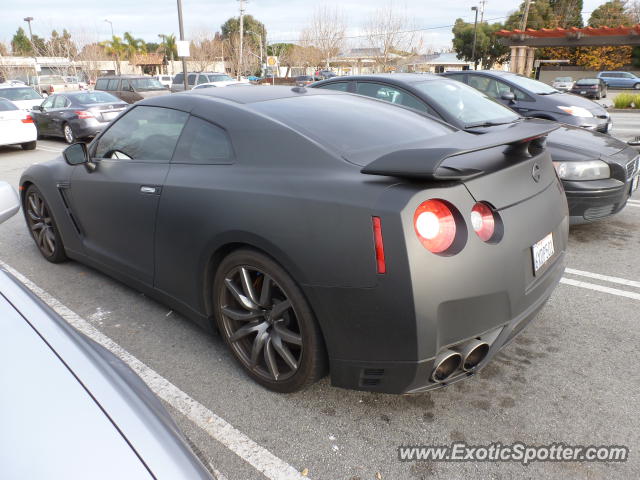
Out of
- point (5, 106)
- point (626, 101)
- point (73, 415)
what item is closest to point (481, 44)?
point (626, 101)

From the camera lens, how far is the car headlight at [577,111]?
838 centimetres

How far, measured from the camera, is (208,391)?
262 centimetres

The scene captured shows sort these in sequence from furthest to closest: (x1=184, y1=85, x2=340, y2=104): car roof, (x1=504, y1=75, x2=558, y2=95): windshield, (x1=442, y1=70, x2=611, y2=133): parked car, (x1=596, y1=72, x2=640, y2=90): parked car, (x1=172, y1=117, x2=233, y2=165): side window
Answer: (x1=596, y1=72, x2=640, y2=90): parked car
(x1=504, y1=75, x2=558, y2=95): windshield
(x1=442, y1=70, x2=611, y2=133): parked car
(x1=184, y1=85, x2=340, y2=104): car roof
(x1=172, y1=117, x2=233, y2=165): side window

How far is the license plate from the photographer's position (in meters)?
2.29

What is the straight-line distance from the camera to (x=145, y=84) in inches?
691

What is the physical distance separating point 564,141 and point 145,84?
52.3 feet

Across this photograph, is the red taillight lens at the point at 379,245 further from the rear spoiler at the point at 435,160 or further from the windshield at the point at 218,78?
the windshield at the point at 218,78

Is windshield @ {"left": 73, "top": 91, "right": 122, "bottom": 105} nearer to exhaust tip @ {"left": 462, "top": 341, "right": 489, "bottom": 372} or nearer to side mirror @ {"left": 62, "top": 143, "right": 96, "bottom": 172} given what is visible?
side mirror @ {"left": 62, "top": 143, "right": 96, "bottom": 172}

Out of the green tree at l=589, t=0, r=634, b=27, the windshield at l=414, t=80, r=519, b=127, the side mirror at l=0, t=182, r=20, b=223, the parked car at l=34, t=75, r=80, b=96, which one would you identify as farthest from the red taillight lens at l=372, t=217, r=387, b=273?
the green tree at l=589, t=0, r=634, b=27

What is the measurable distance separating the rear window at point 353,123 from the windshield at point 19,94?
667 inches

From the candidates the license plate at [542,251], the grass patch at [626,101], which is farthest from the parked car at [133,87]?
the grass patch at [626,101]

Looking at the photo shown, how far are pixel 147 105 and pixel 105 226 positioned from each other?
0.88m

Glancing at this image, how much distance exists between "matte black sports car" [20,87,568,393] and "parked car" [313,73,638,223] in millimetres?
1795

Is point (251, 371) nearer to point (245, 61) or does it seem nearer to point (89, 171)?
point (89, 171)
